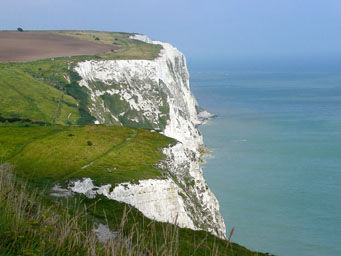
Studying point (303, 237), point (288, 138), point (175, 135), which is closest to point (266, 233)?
point (303, 237)

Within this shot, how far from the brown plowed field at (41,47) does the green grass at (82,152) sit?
7403 centimetres

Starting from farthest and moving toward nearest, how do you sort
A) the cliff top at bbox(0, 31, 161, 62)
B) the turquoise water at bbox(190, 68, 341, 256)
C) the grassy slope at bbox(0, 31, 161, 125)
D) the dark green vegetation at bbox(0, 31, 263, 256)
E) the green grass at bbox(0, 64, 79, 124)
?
1. the cliff top at bbox(0, 31, 161, 62)
2. the grassy slope at bbox(0, 31, 161, 125)
3. the green grass at bbox(0, 64, 79, 124)
4. the turquoise water at bbox(190, 68, 341, 256)
5. the dark green vegetation at bbox(0, 31, 263, 256)

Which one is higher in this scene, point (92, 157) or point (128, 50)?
point (128, 50)

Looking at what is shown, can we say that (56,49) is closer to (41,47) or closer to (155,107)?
(41,47)

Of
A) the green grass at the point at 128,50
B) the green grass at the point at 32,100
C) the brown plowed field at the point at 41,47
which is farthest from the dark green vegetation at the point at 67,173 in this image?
the green grass at the point at 128,50

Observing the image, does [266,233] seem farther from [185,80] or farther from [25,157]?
[185,80]

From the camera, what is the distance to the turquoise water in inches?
2416

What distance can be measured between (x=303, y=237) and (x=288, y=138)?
66981 millimetres

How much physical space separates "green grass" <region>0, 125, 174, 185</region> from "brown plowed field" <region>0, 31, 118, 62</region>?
74031 millimetres

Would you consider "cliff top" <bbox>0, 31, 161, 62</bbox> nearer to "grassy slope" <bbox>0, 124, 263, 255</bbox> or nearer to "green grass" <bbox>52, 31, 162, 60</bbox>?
"green grass" <bbox>52, 31, 162, 60</bbox>

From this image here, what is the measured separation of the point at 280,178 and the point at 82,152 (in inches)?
2431

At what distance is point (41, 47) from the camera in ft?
442

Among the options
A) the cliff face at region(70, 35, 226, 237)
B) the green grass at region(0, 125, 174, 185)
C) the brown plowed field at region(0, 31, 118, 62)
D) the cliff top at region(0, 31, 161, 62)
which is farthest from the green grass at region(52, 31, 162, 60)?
the green grass at region(0, 125, 174, 185)

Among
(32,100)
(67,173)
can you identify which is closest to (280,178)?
(32,100)
